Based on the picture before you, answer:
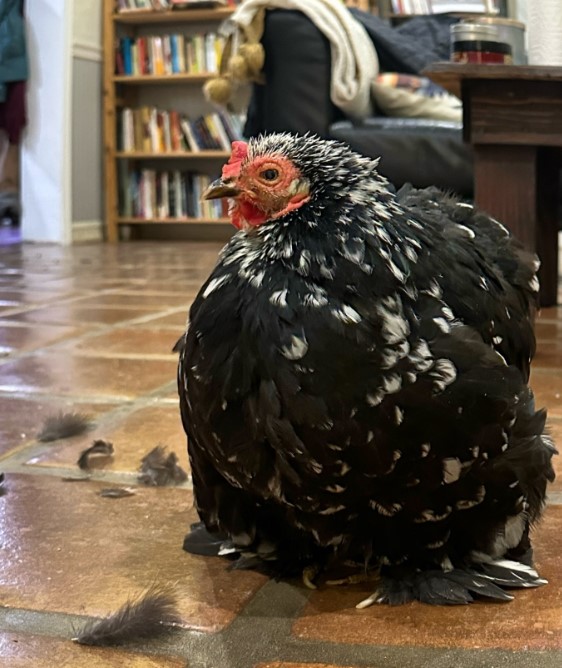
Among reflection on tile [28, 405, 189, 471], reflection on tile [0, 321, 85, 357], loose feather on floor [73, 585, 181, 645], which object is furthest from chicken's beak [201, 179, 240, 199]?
reflection on tile [0, 321, 85, 357]

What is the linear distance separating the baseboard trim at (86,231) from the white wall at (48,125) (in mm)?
92

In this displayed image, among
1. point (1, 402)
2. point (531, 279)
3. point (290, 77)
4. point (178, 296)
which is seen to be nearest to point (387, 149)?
point (290, 77)

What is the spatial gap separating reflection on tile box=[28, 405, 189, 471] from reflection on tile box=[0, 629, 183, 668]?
46 cm

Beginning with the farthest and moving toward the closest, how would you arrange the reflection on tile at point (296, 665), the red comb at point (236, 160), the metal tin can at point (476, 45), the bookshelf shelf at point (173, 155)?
1. the bookshelf shelf at point (173, 155)
2. the metal tin can at point (476, 45)
3. the red comb at point (236, 160)
4. the reflection on tile at point (296, 665)

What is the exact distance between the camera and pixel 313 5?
10.9 ft

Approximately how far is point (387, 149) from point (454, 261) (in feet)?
8.19

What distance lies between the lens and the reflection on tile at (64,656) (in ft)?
2.30

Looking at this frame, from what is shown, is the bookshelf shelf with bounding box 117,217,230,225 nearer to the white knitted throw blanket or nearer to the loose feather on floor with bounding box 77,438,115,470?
the white knitted throw blanket

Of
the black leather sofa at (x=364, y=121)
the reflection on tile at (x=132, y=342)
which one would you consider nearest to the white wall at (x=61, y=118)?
the black leather sofa at (x=364, y=121)

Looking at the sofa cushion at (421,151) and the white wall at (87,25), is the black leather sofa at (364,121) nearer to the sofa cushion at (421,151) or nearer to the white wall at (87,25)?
the sofa cushion at (421,151)

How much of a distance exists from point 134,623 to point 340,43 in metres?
2.91

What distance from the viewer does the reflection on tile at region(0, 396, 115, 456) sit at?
133 centimetres

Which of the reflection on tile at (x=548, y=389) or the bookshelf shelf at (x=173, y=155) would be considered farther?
the bookshelf shelf at (x=173, y=155)

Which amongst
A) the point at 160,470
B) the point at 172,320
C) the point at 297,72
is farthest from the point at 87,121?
the point at 160,470
